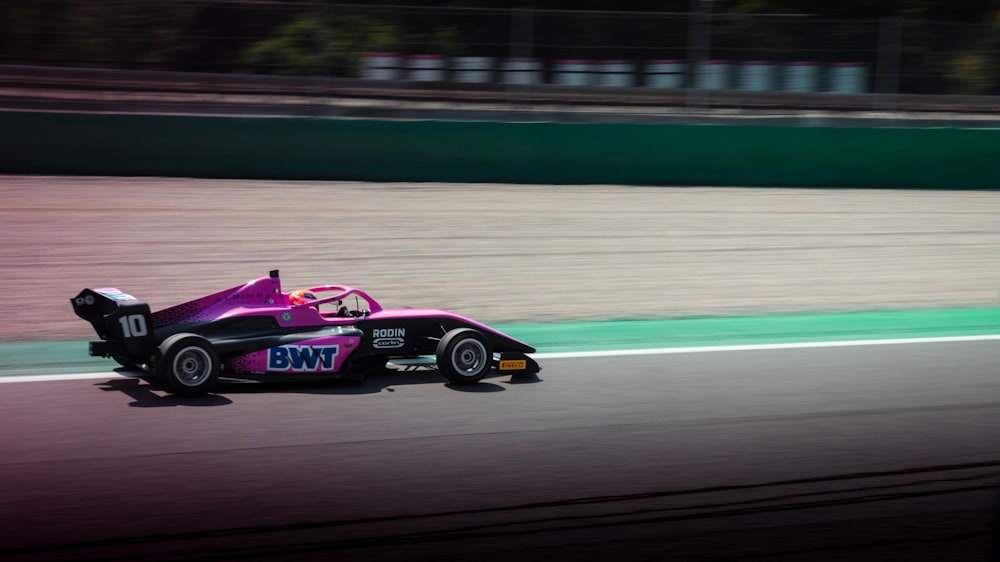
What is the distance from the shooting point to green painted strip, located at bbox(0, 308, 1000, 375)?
297 inches

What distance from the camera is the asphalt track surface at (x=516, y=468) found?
4.30 meters

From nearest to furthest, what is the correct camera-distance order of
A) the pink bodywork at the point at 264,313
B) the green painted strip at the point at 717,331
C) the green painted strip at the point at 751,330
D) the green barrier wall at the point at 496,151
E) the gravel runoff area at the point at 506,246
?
the pink bodywork at the point at 264,313 → the green painted strip at the point at 717,331 → the green painted strip at the point at 751,330 → the gravel runoff area at the point at 506,246 → the green barrier wall at the point at 496,151

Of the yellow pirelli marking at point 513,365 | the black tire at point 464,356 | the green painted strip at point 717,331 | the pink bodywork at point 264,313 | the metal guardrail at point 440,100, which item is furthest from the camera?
the metal guardrail at point 440,100

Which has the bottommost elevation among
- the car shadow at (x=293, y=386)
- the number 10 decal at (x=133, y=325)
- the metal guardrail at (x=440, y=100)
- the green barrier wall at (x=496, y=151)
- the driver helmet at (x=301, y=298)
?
the car shadow at (x=293, y=386)

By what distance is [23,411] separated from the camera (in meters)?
5.88

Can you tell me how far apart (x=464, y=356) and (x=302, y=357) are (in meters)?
0.98

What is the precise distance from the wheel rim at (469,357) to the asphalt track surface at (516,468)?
5.9 inches

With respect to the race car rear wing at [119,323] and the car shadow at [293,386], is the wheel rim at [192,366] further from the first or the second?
the race car rear wing at [119,323]

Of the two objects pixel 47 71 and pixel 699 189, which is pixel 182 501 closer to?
pixel 699 189

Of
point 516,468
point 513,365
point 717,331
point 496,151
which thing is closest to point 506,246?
point 496,151

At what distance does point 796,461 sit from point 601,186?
379 inches

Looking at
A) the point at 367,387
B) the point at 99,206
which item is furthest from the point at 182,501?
the point at 99,206

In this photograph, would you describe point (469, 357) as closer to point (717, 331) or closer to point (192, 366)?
point (192, 366)

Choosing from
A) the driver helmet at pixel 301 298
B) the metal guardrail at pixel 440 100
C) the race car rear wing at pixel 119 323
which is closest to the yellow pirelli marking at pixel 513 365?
the driver helmet at pixel 301 298
